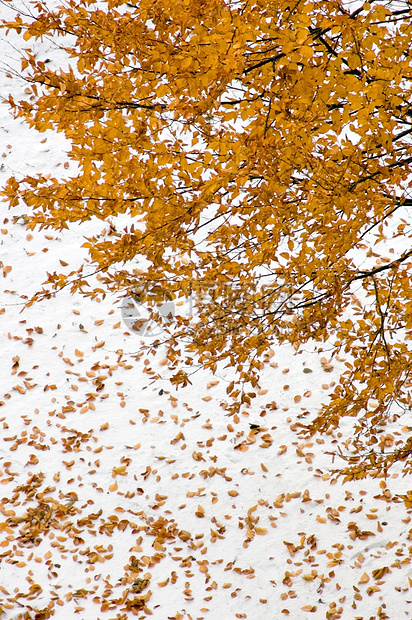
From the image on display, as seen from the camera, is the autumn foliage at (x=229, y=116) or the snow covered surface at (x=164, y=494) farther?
the snow covered surface at (x=164, y=494)

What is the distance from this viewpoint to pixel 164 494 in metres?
4.42

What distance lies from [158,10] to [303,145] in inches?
29.9

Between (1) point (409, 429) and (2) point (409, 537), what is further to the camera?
(1) point (409, 429)

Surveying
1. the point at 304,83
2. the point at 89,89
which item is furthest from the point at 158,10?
the point at 304,83

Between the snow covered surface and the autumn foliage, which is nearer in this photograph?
the autumn foliage

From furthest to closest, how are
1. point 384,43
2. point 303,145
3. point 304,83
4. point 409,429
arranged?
1. point 409,429
2. point 384,43
3. point 303,145
4. point 304,83

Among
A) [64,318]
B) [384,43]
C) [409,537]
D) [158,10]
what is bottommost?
[409,537]

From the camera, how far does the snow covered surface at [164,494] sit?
147 inches

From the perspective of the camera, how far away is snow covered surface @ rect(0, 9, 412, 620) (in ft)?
12.2

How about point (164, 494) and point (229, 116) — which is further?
point (164, 494)

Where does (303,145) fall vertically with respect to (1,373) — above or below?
below

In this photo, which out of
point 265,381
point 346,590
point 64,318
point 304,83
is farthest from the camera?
point 64,318

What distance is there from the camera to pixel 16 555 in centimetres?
403

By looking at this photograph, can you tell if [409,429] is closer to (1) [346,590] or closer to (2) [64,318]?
(1) [346,590]
